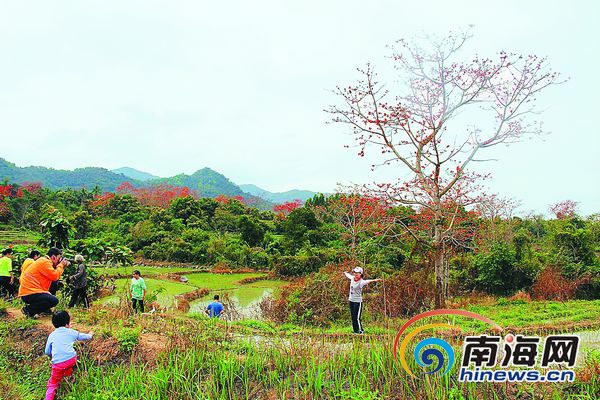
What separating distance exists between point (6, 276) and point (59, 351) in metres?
4.39

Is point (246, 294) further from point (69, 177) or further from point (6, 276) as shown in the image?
point (69, 177)

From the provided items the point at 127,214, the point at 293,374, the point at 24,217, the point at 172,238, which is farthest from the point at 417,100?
the point at 24,217

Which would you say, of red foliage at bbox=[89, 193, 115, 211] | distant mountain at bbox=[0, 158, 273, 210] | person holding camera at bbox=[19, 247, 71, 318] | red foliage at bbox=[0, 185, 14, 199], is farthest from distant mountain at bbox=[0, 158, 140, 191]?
person holding camera at bbox=[19, 247, 71, 318]

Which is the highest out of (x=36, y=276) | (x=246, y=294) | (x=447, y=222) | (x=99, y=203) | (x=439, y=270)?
(x=447, y=222)

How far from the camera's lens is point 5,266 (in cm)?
789

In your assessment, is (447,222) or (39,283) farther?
(447,222)

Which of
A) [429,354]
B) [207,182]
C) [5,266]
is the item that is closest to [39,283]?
[5,266]

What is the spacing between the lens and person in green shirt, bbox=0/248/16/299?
25.9 feet

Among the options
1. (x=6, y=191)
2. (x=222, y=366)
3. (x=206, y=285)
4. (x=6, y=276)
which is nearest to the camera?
(x=222, y=366)

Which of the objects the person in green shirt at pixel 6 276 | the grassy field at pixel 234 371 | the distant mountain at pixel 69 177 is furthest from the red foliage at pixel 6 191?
the distant mountain at pixel 69 177

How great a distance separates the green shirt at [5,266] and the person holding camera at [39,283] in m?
1.84

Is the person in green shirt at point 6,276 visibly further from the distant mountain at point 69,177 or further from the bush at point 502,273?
the distant mountain at point 69,177

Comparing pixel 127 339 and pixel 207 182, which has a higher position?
pixel 207 182

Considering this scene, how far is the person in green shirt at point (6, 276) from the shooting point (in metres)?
7.89
